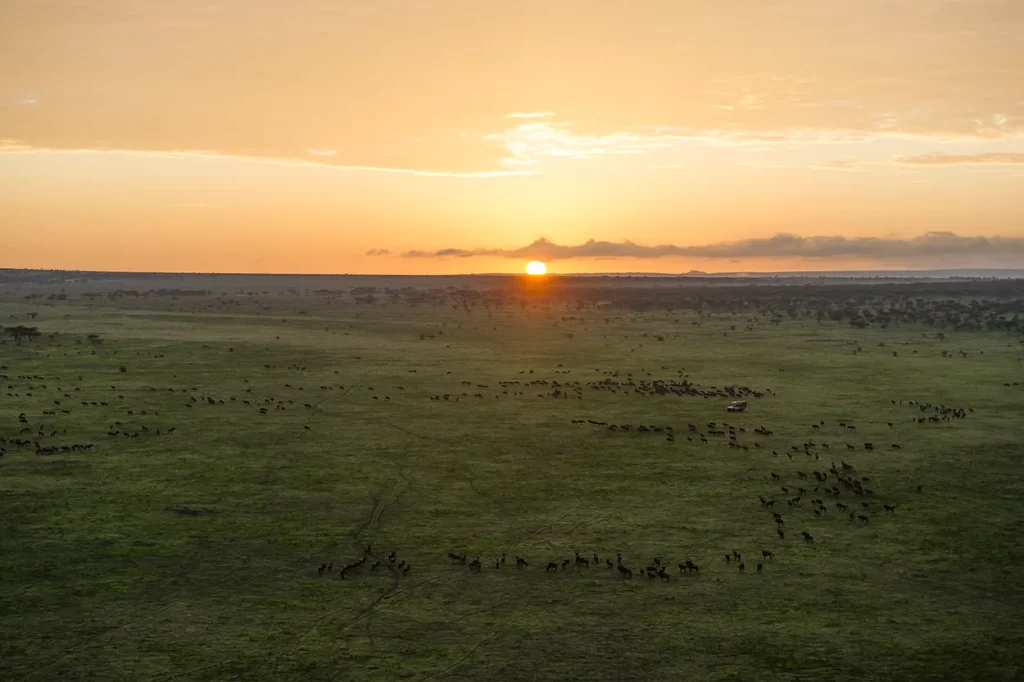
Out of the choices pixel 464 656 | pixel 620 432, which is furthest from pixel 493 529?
pixel 620 432

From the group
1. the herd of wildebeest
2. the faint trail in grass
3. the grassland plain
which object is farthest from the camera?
the herd of wildebeest

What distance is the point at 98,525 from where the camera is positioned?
30328mm

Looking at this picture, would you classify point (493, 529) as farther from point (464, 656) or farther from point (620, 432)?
point (620, 432)

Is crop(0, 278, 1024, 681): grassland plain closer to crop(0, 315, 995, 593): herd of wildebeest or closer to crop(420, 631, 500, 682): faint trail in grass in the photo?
crop(420, 631, 500, 682): faint trail in grass

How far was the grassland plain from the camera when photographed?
21766mm

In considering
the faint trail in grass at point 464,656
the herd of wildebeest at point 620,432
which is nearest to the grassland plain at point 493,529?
the faint trail in grass at point 464,656

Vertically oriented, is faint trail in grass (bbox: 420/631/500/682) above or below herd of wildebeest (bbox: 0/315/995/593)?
below

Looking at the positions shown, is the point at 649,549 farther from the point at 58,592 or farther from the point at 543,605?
the point at 58,592

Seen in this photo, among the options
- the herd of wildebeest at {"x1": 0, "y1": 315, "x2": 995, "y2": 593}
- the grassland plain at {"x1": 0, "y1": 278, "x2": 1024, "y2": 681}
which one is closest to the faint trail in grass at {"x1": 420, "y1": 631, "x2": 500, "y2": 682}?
the grassland plain at {"x1": 0, "y1": 278, "x2": 1024, "y2": 681}

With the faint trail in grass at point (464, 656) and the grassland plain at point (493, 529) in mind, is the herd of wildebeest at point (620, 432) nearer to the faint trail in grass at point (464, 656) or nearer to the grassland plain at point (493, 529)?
the grassland plain at point (493, 529)

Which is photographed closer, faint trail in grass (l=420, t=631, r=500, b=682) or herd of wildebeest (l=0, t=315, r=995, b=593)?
faint trail in grass (l=420, t=631, r=500, b=682)

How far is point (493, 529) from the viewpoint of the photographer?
100.0 ft

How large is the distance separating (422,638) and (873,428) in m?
32.7

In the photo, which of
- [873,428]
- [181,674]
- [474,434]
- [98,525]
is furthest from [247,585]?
[873,428]
